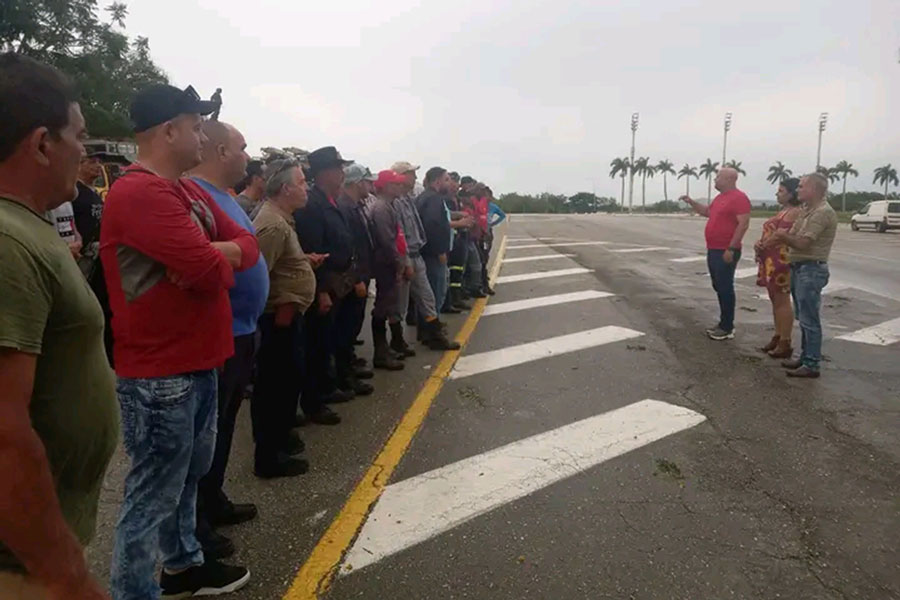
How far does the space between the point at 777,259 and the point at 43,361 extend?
6.84 meters

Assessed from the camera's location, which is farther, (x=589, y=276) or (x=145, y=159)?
(x=589, y=276)

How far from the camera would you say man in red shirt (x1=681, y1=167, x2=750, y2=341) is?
23.3ft

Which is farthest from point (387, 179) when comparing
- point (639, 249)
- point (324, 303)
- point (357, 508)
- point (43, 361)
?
point (639, 249)

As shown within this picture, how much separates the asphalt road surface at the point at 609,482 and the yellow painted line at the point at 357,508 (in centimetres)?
5

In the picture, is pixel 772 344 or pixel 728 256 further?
pixel 728 256

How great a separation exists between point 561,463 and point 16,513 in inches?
130

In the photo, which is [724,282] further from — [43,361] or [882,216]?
[882,216]

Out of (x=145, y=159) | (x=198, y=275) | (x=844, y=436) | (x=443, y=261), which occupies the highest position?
(x=145, y=159)

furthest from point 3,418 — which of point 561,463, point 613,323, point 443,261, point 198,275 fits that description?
point 613,323

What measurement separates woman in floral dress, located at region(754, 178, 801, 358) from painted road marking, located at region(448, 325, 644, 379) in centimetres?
159

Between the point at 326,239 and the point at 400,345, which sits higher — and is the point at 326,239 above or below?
above

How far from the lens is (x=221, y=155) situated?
2932mm

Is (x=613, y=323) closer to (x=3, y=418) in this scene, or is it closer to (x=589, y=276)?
(x=589, y=276)

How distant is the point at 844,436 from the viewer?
14.5ft
